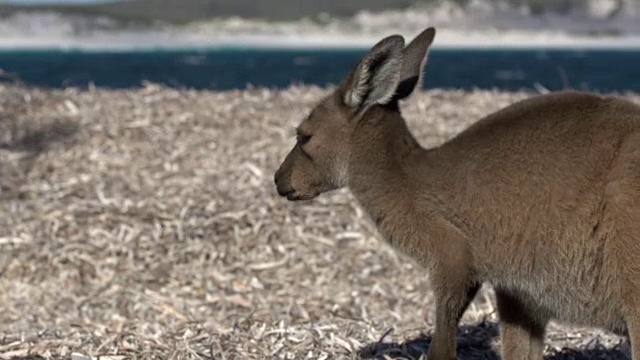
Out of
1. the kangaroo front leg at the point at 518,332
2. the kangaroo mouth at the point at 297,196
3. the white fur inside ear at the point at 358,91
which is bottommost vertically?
the kangaroo front leg at the point at 518,332

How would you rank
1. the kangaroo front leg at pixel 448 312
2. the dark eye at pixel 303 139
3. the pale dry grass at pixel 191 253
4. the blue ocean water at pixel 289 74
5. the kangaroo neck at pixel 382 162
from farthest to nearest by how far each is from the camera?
1. the blue ocean water at pixel 289 74
2. the pale dry grass at pixel 191 253
3. the dark eye at pixel 303 139
4. the kangaroo neck at pixel 382 162
5. the kangaroo front leg at pixel 448 312

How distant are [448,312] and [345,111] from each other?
3.18 ft

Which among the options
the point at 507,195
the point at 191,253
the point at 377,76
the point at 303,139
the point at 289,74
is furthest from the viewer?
the point at 289,74

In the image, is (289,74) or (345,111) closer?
(345,111)

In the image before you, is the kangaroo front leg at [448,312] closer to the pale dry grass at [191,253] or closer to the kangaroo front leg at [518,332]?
the kangaroo front leg at [518,332]

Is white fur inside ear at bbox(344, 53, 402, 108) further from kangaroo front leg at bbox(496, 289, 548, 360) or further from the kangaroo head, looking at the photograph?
kangaroo front leg at bbox(496, 289, 548, 360)

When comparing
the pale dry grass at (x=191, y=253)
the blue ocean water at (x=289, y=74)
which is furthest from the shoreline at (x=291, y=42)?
the pale dry grass at (x=191, y=253)

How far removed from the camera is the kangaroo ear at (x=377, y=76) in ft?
15.7

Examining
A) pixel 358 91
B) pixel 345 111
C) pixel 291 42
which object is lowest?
pixel 291 42

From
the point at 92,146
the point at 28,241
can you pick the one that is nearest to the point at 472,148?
the point at 28,241

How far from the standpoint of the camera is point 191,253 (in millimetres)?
8727

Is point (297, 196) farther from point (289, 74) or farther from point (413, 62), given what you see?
point (289, 74)

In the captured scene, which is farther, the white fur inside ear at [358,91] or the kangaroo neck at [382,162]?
the kangaroo neck at [382,162]

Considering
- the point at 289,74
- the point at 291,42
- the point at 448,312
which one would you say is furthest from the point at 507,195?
the point at 291,42
